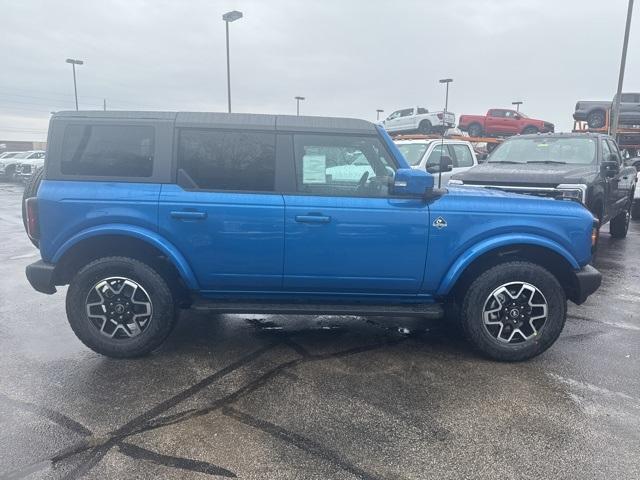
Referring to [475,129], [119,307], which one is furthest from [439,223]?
[475,129]

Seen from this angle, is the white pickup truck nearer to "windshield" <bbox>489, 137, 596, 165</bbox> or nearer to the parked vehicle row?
the parked vehicle row

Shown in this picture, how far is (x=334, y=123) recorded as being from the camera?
4.01 metres

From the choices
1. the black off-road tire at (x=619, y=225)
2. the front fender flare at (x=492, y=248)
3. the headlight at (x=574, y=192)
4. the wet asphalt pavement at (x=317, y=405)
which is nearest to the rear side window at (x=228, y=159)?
the wet asphalt pavement at (x=317, y=405)

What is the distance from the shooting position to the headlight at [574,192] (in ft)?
20.9

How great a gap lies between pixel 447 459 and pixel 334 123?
2589 mm

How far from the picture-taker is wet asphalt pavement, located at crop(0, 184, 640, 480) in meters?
2.66

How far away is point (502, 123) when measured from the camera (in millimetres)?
23219

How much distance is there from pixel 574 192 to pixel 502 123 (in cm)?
1834

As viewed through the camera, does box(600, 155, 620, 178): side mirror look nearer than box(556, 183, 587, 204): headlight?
No

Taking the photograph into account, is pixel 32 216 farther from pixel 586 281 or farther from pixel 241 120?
pixel 586 281

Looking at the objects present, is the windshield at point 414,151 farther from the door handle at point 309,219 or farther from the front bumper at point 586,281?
the door handle at point 309,219

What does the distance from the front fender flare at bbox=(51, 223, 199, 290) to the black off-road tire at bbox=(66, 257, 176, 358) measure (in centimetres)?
21

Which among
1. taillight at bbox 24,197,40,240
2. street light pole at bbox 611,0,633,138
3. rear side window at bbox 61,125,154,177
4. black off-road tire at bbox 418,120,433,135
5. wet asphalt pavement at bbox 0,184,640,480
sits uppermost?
street light pole at bbox 611,0,633,138

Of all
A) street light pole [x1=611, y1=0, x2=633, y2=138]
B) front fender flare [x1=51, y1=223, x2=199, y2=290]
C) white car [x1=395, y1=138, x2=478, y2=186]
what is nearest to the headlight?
white car [x1=395, y1=138, x2=478, y2=186]
